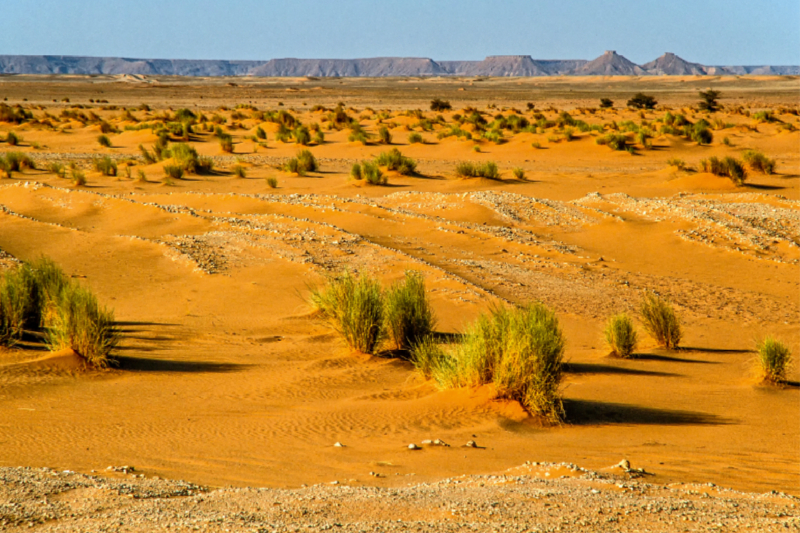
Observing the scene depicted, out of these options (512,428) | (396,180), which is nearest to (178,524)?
(512,428)

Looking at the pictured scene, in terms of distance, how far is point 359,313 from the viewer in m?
9.38

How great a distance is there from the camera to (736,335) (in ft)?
38.3

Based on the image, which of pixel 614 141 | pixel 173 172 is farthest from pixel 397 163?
pixel 614 141

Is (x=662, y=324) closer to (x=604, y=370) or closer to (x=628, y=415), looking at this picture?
(x=604, y=370)

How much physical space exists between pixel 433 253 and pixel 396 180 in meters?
10.6

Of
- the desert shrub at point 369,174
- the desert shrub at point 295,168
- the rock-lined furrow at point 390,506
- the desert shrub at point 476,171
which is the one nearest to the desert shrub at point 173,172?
the desert shrub at point 295,168

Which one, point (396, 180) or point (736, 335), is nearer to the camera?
point (736, 335)

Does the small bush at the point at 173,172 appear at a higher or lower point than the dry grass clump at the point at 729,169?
lower

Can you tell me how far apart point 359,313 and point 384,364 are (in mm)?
662

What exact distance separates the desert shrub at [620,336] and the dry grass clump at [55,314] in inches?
233

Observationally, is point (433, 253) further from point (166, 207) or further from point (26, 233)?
point (26, 233)

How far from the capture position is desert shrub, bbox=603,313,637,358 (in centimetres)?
1007

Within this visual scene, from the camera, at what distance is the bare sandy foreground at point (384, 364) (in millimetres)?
5031

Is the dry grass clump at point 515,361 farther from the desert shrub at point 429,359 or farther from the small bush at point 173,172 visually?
the small bush at point 173,172
